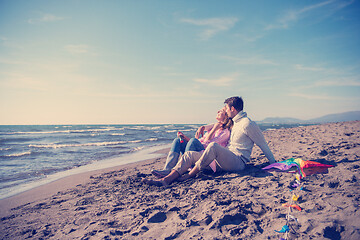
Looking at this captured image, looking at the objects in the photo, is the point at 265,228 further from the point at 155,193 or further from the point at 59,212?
the point at 59,212

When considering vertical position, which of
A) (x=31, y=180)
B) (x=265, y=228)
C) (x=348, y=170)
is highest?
(x=348, y=170)

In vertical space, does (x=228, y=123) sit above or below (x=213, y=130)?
above

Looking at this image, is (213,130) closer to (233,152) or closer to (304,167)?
(233,152)

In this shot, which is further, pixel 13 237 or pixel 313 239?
pixel 13 237

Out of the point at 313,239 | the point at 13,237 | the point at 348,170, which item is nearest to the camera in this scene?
the point at 313,239

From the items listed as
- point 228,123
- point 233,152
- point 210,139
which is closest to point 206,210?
point 233,152

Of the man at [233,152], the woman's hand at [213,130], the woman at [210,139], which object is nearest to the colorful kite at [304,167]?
the man at [233,152]

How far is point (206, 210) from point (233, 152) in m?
1.64

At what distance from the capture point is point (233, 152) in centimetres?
392

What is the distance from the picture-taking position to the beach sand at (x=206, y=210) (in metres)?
2.01

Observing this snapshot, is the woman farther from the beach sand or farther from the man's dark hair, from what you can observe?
the beach sand

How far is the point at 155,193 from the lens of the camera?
341 cm

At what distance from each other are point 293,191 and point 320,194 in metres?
0.29

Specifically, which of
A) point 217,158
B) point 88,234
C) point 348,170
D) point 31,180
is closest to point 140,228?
point 88,234
